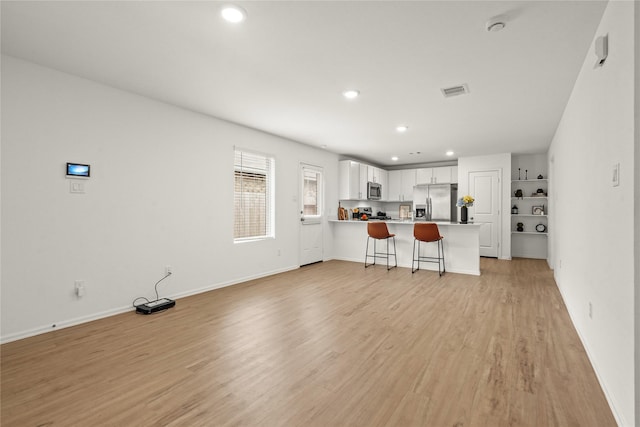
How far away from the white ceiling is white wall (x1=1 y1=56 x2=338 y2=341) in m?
0.28

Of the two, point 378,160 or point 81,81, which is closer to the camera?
point 81,81

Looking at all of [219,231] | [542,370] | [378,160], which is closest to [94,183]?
[219,231]

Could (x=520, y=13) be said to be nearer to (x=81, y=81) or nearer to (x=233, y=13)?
(x=233, y=13)

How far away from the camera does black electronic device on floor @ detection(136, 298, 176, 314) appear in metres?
3.43

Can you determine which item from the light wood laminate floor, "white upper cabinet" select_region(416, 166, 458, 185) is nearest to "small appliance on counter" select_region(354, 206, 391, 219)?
"white upper cabinet" select_region(416, 166, 458, 185)

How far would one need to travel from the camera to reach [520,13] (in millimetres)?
2082

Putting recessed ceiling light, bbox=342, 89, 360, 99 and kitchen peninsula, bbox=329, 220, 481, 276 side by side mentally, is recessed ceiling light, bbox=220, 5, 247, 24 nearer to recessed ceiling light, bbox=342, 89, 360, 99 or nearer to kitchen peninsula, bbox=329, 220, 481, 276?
recessed ceiling light, bbox=342, 89, 360, 99

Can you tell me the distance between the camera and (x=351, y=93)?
350 centimetres

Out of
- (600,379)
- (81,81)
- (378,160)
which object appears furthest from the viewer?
(378,160)

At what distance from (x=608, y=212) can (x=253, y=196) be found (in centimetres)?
444

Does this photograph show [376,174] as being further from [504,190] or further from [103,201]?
[103,201]

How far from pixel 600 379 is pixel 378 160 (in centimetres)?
691

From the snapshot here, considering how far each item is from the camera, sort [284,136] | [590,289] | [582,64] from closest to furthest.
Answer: [590,289], [582,64], [284,136]

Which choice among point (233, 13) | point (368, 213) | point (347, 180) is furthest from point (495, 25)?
point (368, 213)
